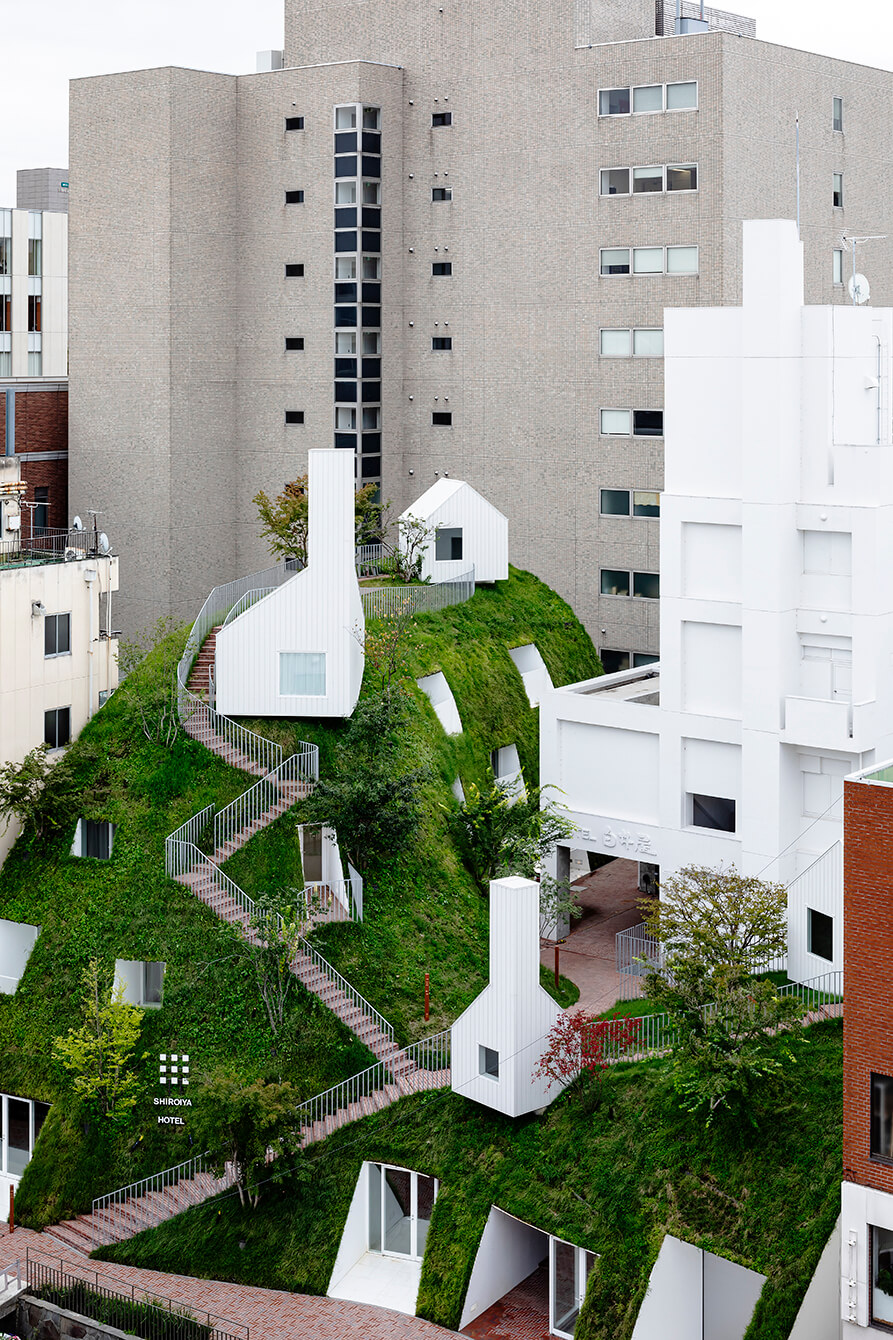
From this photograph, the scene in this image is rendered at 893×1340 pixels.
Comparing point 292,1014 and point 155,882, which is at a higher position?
point 155,882

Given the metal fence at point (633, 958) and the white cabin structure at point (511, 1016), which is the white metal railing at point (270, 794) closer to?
the metal fence at point (633, 958)

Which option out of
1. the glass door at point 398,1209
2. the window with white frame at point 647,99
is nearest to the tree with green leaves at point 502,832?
the glass door at point 398,1209

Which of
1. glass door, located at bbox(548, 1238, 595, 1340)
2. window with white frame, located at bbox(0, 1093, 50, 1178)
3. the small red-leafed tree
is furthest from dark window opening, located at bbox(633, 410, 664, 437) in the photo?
glass door, located at bbox(548, 1238, 595, 1340)

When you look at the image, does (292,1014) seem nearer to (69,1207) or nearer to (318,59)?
(69,1207)

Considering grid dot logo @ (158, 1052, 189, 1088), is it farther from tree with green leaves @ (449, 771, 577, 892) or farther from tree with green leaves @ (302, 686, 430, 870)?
tree with green leaves @ (449, 771, 577, 892)

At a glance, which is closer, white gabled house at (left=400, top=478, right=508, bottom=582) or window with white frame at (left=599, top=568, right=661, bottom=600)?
white gabled house at (left=400, top=478, right=508, bottom=582)

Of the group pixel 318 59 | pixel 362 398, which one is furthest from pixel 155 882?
pixel 318 59

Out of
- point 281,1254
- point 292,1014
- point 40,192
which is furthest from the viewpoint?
point 40,192
